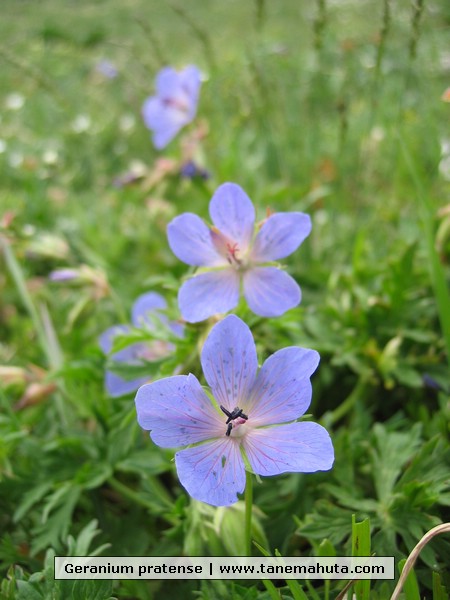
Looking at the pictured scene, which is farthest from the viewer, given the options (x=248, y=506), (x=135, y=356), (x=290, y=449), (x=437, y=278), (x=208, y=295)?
(x=135, y=356)

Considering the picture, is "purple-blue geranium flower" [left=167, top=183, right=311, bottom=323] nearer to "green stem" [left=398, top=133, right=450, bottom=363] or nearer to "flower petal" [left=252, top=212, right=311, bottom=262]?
"flower petal" [left=252, top=212, right=311, bottom=262]

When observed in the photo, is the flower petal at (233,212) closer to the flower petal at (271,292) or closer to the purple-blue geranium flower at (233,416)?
the flower petal at (271,292)

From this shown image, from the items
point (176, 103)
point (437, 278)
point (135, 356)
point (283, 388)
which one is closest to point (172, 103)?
point (176, 103)

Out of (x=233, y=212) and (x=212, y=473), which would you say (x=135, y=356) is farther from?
(x=212, y=473)

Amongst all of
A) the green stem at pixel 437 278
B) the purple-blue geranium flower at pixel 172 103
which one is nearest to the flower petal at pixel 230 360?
the green stem at pixel 437 278

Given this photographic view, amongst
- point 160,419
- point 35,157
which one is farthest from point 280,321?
point 35,157

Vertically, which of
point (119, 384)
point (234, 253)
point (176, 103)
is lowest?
point (119, 384)

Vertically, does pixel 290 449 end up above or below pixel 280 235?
below

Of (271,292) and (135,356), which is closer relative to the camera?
(271,292)
